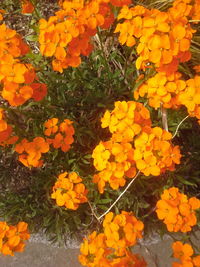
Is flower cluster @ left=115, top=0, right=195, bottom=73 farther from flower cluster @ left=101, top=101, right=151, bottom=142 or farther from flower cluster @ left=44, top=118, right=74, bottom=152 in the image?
flower cluster @ left=44, top=118, right=74, bottom=152

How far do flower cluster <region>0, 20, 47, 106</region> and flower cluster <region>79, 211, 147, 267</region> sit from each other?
0.72m

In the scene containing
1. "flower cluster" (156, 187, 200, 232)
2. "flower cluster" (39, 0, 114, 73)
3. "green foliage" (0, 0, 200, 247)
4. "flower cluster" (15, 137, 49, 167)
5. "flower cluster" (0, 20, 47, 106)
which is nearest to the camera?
"flower cluster" (0, 20, 47, 106)

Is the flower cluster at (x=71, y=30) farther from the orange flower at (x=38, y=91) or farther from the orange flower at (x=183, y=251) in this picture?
the orange flower at (x=183, y=251)

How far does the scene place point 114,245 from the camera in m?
1.70

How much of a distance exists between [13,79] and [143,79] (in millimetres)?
717

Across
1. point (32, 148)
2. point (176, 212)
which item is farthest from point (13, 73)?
point (176, 212)

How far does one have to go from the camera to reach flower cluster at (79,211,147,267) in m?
1.68

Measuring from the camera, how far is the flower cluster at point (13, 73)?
1.54 m

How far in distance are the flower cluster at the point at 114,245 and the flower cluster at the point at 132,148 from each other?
0.23 m

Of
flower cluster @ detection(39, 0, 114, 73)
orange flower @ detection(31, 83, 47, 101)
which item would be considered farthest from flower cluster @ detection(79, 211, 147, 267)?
flower cluster @ detection(39, 0, 114, 73)

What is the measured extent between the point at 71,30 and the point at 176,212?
98cm

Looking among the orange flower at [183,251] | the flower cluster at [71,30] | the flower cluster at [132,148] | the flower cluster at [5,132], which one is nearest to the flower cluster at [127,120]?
the flower cluster at [132,148]

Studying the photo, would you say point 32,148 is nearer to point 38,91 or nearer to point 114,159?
point 38,91

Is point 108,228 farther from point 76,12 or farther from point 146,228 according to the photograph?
point 76,12
